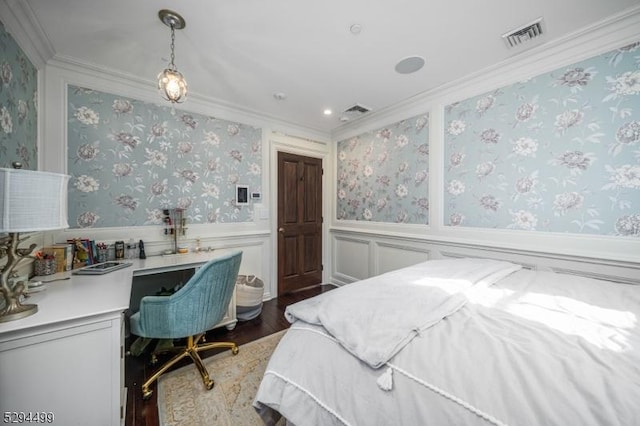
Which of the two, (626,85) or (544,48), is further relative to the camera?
(544,48)

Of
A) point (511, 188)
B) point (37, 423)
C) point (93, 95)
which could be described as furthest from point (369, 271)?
point (93, 95)

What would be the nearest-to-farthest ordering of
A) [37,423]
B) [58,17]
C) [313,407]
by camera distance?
[313,407] → [37,423] → [58,17]

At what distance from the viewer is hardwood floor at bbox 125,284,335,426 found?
1.46 metres

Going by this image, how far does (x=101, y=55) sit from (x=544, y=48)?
139 inches

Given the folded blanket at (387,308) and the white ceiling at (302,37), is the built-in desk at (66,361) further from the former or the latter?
the white ceiling at (302,37)

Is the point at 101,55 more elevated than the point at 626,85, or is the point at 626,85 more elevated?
the point at 101,55

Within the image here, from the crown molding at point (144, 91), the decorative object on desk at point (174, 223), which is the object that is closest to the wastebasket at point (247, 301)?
the decorative object on desk at point (174, 223)

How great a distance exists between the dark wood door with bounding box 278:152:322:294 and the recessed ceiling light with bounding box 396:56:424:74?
1.78m

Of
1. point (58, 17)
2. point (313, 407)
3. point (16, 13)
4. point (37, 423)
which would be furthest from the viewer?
point (58, 17)

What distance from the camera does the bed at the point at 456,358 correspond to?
2.11ft

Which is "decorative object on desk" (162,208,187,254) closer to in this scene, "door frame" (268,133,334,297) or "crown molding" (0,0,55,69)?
"door frame" (268,133,334,297)

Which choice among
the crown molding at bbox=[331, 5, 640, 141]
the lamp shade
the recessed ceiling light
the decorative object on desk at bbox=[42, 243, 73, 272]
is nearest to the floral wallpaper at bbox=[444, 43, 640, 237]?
the crown molding at bbox=[331, 5, 640, 141]

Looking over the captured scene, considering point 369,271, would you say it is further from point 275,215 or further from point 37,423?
point 37,423

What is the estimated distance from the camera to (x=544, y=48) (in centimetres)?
190
